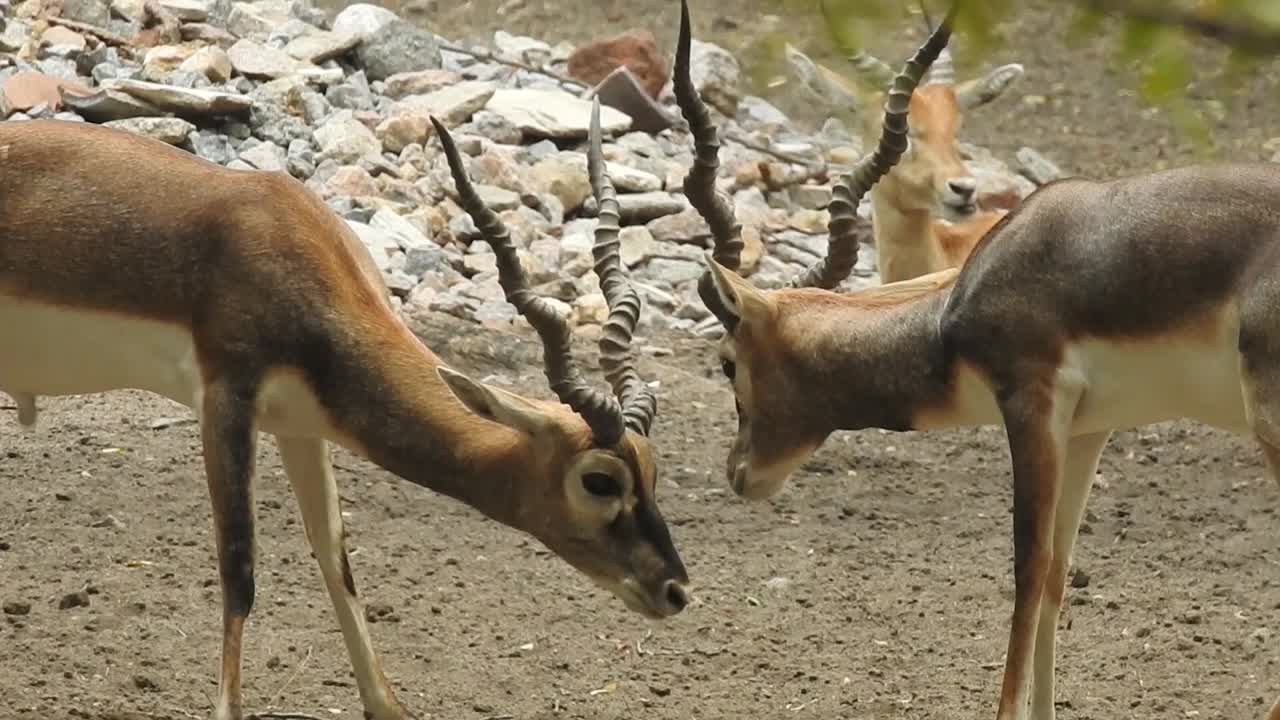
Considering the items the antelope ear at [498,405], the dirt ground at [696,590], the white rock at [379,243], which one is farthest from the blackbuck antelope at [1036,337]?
the white rock at [379,243]

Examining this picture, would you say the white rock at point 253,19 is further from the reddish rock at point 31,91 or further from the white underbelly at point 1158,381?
the white underbelly at point 1158,381

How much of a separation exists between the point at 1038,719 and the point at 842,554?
1787 mm

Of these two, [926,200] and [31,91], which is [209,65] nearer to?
[31,91]

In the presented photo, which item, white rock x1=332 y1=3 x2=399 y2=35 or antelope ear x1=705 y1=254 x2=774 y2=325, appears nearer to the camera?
antelope ear x1=705 y1=254 x2=774 y2=325

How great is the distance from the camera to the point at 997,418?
16.8 ft

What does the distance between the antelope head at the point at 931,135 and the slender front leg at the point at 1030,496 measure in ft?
13.0

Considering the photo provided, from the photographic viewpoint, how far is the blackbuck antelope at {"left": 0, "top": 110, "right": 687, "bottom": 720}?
471 centimetres

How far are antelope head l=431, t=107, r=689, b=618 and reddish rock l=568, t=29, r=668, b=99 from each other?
7922 mm

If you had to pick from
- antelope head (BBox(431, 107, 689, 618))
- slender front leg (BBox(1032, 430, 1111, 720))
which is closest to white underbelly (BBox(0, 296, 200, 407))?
antelope head (BBox(431, 107, 689, 618))

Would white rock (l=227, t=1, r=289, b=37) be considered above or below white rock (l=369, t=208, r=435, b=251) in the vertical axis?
below

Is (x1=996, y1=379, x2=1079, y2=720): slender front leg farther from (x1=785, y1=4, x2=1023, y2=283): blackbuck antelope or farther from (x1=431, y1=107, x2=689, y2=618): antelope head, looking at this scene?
(x1=785, y1=4, x2=1023, y2=283): blackbuck antelope

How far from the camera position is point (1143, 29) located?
891 millimetres

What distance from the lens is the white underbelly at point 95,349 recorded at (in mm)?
4852

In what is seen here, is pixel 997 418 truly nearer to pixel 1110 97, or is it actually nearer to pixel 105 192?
pixel 105 192
